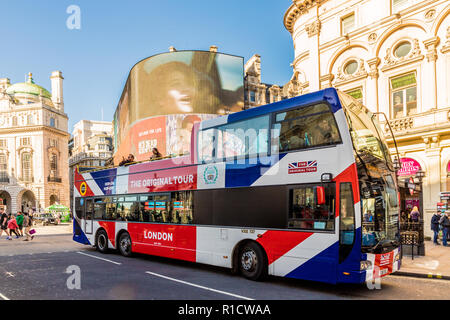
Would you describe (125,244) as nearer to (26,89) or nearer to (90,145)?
(26,89)

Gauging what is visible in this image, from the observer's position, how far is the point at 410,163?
63.9 feet

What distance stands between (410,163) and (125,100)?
3196 centimetres

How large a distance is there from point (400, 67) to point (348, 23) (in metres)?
4.84

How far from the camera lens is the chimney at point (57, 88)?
81562 millimetres

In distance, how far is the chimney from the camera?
81.6 metres

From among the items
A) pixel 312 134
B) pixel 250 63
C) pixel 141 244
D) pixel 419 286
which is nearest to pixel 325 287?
pixel 419 286

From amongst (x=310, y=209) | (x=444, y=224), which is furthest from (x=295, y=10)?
(x=310, y=209)

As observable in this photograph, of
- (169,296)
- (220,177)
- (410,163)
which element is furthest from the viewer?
(410,163)

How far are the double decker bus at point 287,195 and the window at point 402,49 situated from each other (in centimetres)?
1347

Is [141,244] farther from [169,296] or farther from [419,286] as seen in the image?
[419,286]

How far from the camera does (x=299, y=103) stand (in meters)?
8.66

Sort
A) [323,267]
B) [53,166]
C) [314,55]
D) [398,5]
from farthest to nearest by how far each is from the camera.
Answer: [53,166] → [314,55] → [398,5] → [323,267]

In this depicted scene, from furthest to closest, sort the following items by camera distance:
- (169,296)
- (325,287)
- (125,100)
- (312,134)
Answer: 1. (125,100)
2. (325,287)
3. (312,134)
4. (169,296)

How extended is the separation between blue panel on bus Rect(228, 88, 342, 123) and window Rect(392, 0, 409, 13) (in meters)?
15.3
